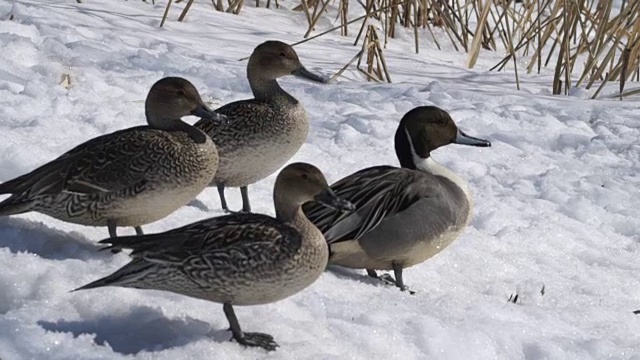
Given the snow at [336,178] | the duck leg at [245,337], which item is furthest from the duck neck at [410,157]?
the duck leg at [245,337]

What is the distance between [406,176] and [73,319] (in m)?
1.83

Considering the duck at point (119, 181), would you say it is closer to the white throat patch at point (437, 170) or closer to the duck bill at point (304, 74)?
the white throat patch at point (437, 170)

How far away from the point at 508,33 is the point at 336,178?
3279 millimetres

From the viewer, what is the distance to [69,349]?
3.63 meters

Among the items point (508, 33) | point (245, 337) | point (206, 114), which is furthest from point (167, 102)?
point (508, 33)

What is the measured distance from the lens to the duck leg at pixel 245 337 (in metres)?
3.83

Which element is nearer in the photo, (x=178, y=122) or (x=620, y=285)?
(x=178, y=122)

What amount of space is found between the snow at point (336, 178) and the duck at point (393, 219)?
0.12 meters

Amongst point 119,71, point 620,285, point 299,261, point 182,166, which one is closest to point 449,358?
point 299,261

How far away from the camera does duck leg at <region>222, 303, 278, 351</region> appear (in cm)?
383

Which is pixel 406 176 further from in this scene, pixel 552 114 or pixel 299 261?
pixel 552 114

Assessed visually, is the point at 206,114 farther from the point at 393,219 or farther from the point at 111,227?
the point at 393,219

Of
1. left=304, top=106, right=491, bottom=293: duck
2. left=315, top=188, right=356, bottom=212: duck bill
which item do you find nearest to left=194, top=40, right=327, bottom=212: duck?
left=304, top=106, right=491, bottom=293: duck

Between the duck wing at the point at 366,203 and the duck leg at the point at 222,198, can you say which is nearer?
the duck wing at the point at 366,203
